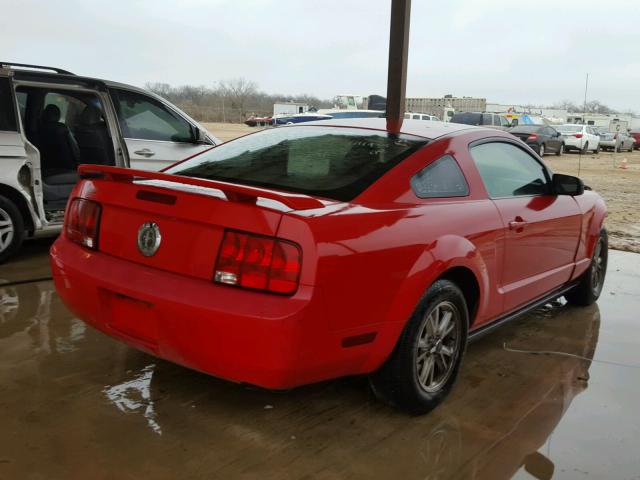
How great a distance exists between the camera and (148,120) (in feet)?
21.5

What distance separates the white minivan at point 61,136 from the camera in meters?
5.36

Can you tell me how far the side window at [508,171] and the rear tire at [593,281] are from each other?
114 centimetres

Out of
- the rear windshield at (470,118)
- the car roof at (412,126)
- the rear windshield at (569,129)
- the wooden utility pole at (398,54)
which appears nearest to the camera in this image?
the car roof at (412,126)

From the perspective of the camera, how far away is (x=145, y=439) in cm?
264

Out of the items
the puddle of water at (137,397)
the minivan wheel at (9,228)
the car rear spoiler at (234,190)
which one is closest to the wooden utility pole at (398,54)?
the minivan wheel at (9,228)

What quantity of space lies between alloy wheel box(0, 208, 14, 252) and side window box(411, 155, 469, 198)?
13.1 ft

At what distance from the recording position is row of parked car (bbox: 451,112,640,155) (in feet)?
76.7

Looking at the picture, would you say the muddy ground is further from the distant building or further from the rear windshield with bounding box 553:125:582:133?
the distant building

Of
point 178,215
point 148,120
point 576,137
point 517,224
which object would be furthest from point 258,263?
point 576,137

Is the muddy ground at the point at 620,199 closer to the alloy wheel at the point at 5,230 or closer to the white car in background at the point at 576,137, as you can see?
the white car in background at the point at 576,137

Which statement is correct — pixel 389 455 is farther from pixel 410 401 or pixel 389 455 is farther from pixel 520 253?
pixel 520 253

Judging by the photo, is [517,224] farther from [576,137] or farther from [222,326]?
[576,137]

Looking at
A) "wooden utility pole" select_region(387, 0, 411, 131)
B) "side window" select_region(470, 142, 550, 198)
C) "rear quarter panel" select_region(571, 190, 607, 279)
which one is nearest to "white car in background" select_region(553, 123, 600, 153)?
"wooden utility pole" select_region(387, 0, 411, 131)

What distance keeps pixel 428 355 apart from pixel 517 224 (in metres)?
1.06
